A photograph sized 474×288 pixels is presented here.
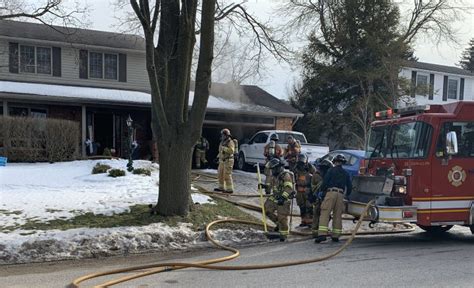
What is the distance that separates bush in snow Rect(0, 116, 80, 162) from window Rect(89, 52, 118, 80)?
7.55 meters

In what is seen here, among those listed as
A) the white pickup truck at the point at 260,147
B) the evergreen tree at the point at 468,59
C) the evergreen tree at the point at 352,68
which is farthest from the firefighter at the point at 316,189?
the evergreen tree at the point at 468,59

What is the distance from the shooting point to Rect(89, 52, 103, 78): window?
2348 centimetres

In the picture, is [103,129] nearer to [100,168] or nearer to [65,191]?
[100,168]

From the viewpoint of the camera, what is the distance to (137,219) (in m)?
9.93

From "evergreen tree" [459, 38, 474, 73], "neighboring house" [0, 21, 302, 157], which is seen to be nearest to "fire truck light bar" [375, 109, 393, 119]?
"neighboring house" [0, 21, 302, 157]

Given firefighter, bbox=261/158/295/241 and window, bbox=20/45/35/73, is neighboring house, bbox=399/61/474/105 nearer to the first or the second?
window, bbox=20/45/35/73

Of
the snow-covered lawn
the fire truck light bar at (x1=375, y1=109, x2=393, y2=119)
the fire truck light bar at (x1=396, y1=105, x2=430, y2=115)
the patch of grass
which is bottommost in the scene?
the patch of grass

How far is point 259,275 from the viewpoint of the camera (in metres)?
6.93

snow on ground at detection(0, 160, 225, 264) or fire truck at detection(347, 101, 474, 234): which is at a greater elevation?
fire truck at detection(347, 101, 474, 234)

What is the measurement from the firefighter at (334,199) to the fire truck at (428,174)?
13.9 inches

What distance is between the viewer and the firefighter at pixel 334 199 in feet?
31.2

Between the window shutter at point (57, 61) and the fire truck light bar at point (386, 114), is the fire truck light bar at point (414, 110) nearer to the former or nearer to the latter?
the fire truck light bar at point (386, 114)

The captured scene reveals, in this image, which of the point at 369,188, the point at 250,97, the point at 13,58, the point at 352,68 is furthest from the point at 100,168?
the point at 352,68

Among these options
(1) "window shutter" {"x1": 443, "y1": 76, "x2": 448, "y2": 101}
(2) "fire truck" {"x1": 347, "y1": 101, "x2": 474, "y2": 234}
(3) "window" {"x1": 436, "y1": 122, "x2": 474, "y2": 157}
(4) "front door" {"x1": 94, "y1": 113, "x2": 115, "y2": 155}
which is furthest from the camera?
(1) "window shutter" {"x1": 443, "y1": 76, "x2": 448, "y2": 101}
